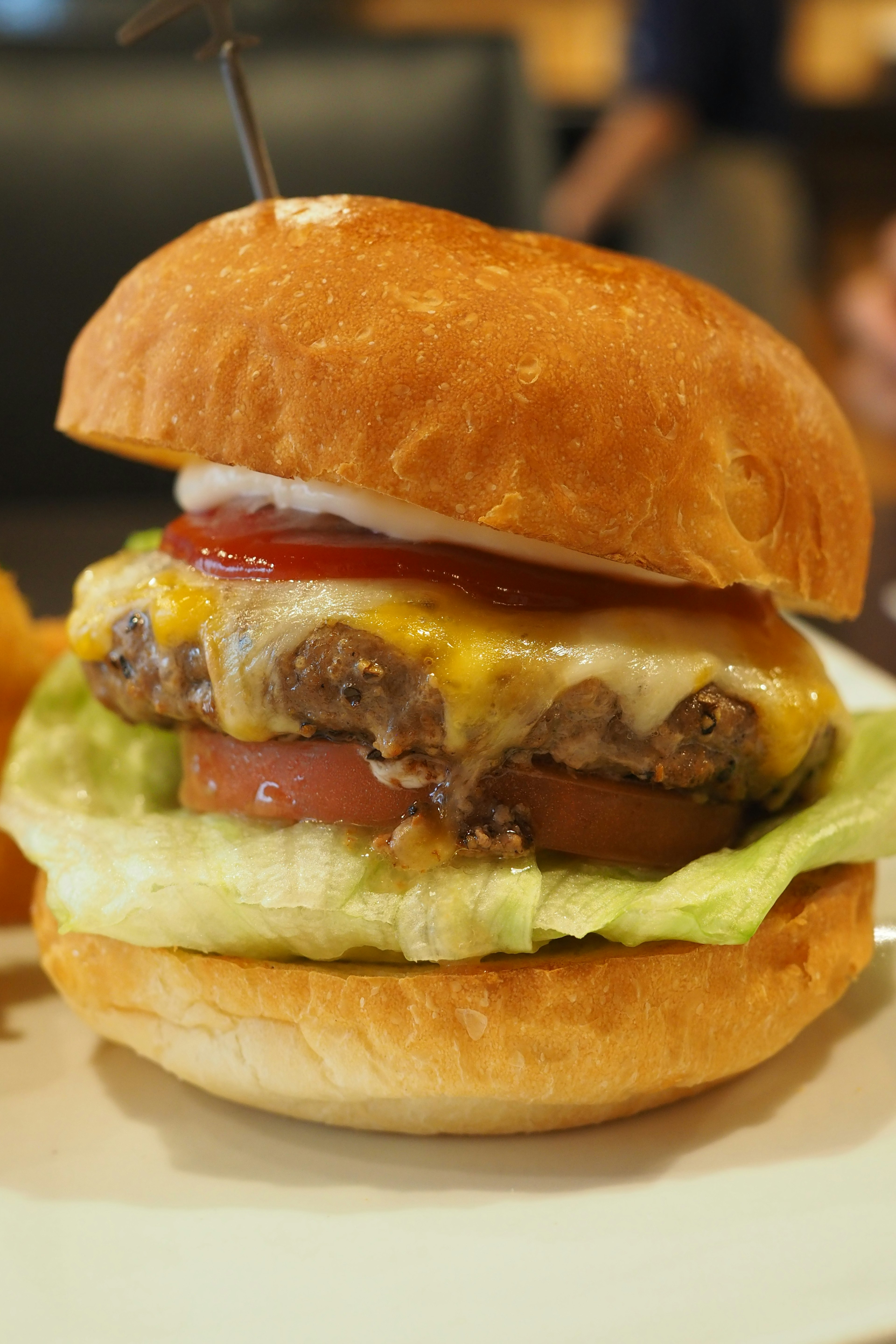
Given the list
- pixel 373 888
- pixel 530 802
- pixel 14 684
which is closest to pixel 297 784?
pixel 373 888

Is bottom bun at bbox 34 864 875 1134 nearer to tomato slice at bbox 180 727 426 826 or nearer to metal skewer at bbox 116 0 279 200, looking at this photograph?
tomato slice at bbox 180 727 426 826

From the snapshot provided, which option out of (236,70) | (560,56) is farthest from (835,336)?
(236,70)

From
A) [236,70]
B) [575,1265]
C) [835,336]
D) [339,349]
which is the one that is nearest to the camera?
[575,1265]

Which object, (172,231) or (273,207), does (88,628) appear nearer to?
(273,207)

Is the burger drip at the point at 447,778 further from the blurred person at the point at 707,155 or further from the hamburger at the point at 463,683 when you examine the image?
the blurred person at the point at 707,155

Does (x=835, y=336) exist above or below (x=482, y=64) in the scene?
below

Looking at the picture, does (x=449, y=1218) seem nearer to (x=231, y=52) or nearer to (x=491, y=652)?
(x=491, y=652)
